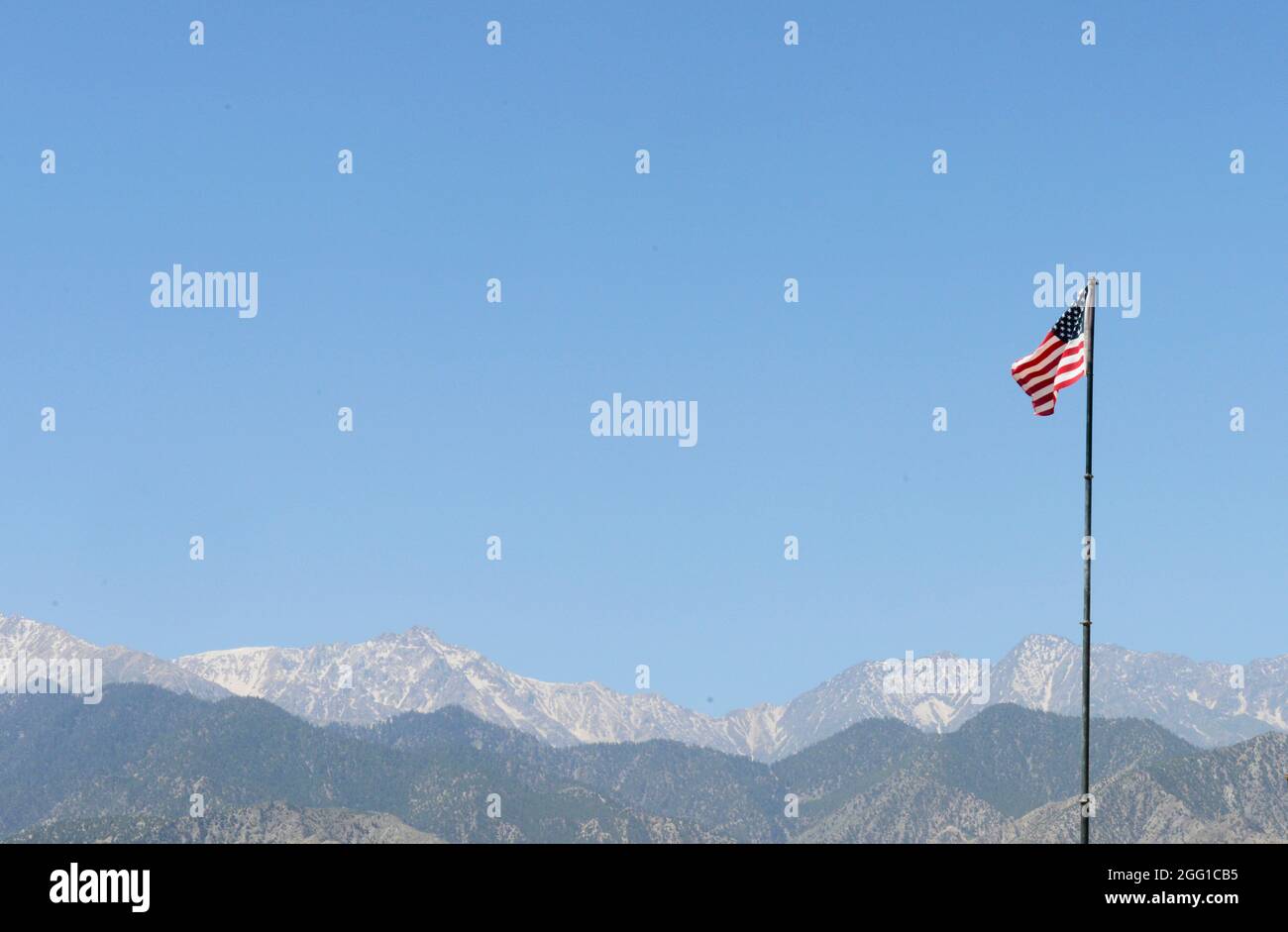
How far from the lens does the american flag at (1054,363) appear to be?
68.5m

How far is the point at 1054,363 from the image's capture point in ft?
228

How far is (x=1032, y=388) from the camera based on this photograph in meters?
70.1

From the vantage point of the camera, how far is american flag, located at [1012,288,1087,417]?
68.5 m
